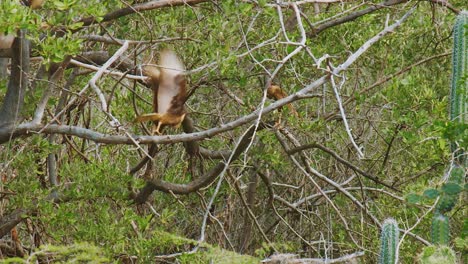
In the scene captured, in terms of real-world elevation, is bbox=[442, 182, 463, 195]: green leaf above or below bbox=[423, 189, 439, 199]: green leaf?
above

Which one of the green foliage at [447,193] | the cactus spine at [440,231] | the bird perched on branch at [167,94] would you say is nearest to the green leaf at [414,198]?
the green foliage at [447,193]

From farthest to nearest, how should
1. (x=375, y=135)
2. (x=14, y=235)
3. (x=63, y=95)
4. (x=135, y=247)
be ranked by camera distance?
(x=375, y=135), (x=14, y=235), (x=63, y=95), (x=135, y=247)

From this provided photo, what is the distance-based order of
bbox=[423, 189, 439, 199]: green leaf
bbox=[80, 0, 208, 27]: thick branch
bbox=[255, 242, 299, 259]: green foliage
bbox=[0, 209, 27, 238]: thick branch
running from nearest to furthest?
bbox=[423, 189, 439, 199]: green leaf → bbox=[255, 242, 299, 259]: green foliage → bbox=[80, 0, 208, 27]: thick branch → bbox=[0, 209, 27, 238]: thick branch

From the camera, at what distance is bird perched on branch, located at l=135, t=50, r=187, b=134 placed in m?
Answer: 4.53

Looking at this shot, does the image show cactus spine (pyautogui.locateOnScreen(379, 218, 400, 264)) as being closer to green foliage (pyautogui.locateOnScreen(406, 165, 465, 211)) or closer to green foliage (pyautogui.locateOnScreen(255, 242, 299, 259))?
green foliage (pyautogui.locateOnScreen(406, 165, 465, 211))

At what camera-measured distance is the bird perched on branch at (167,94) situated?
4.53 m

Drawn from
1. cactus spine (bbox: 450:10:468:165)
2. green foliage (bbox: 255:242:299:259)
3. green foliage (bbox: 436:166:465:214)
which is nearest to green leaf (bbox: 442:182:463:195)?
green foliage (bbox: 436:166:465:214)

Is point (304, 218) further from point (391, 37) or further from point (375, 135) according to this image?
point (391, 37)

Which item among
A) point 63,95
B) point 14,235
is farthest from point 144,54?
point 14,235

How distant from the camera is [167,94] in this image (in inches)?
179

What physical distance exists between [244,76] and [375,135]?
75.9 inches

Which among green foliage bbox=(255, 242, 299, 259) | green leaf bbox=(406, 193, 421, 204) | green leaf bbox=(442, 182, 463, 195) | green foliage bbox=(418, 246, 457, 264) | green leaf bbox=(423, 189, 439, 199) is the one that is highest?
green leaf bbox=(442, 182, 463, 195)

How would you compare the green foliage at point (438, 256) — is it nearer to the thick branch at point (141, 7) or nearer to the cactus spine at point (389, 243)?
the cactus spine at point (389, 243)

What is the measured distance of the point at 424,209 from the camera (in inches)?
196
